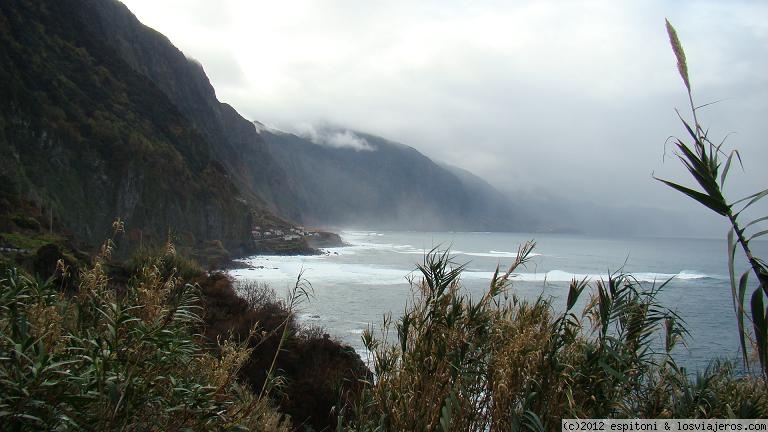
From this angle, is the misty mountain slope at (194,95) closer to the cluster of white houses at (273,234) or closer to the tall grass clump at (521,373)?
the cluster of white houses at (273,234)

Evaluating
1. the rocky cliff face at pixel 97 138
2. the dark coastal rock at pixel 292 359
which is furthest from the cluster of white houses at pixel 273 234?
the dark coastal rock at pixel 292 359

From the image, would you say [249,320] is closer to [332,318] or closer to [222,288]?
[222,288]

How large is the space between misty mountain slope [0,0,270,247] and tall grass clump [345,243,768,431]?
23.4 meters

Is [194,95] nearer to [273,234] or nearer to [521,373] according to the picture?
[273,234]

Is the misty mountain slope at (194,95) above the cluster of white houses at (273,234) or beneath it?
above

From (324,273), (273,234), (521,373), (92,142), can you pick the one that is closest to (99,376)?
(521,373)

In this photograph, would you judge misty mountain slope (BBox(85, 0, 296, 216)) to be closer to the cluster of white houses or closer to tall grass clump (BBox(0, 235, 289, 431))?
the cluster of white houses

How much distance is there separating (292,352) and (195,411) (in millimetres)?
10309

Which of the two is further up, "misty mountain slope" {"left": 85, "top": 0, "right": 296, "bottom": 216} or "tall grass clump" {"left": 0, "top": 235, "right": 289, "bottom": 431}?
"misty mountain slope" {"left": 85, "top": 0, "right": 296, "bottom": 216}

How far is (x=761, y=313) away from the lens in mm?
1670

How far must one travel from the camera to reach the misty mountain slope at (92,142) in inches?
1409

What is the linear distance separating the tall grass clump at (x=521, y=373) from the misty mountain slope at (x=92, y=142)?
76.8 feet

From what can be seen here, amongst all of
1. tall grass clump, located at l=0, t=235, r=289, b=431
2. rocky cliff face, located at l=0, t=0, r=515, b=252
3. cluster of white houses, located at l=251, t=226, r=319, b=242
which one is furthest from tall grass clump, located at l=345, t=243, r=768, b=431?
cluster of white houses, located at l=251, t=226, r=319, b=242

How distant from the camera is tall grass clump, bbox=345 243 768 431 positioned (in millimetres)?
3627
